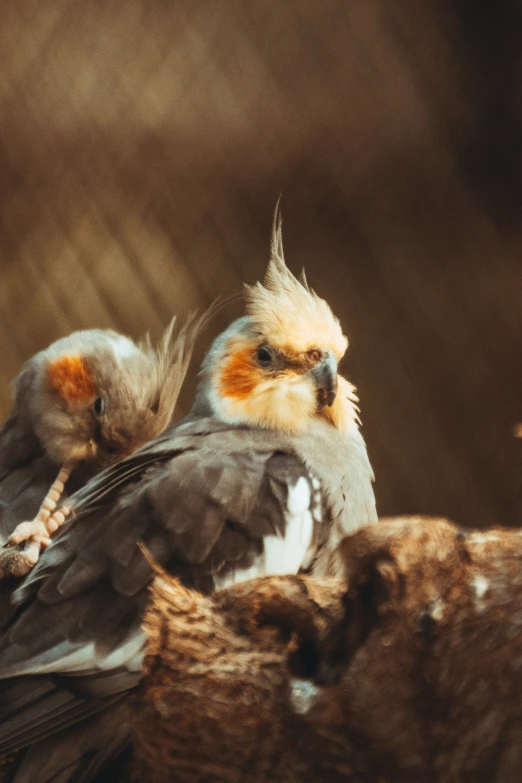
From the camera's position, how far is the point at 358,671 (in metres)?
0.56

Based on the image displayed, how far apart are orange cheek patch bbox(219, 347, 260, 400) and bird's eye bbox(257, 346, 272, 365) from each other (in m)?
0.01

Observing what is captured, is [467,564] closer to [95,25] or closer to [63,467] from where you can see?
[63,467]

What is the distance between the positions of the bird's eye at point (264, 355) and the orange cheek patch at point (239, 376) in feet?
0.03

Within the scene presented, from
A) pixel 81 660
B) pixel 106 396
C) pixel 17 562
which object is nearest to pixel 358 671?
pixel 81 660

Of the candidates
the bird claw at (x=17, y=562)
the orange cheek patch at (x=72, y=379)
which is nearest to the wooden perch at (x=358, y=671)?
the bird claw at (x=17, y=562)

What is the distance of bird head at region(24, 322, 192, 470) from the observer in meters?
1.06

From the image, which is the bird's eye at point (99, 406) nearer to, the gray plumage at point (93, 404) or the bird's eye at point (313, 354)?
the gray plumage at point (93, 404)

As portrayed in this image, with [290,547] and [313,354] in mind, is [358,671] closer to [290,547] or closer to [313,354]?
[290,547]

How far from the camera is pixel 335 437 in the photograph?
1.00 metres

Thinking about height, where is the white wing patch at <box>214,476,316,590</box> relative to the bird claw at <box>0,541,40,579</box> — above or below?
below

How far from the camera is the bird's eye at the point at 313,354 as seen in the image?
983 mm

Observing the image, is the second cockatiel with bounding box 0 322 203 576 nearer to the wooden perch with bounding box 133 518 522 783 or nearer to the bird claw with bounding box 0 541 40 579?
the bird claw with bounding box 0 541 40 579

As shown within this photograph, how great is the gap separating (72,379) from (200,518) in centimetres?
34

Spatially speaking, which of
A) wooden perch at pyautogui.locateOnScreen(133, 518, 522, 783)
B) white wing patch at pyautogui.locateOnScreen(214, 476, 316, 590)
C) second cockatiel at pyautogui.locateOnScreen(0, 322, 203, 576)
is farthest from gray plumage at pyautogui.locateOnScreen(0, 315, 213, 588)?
wooden perch at pyautogui.locateOnScreen(133, 518, 522, 783)
